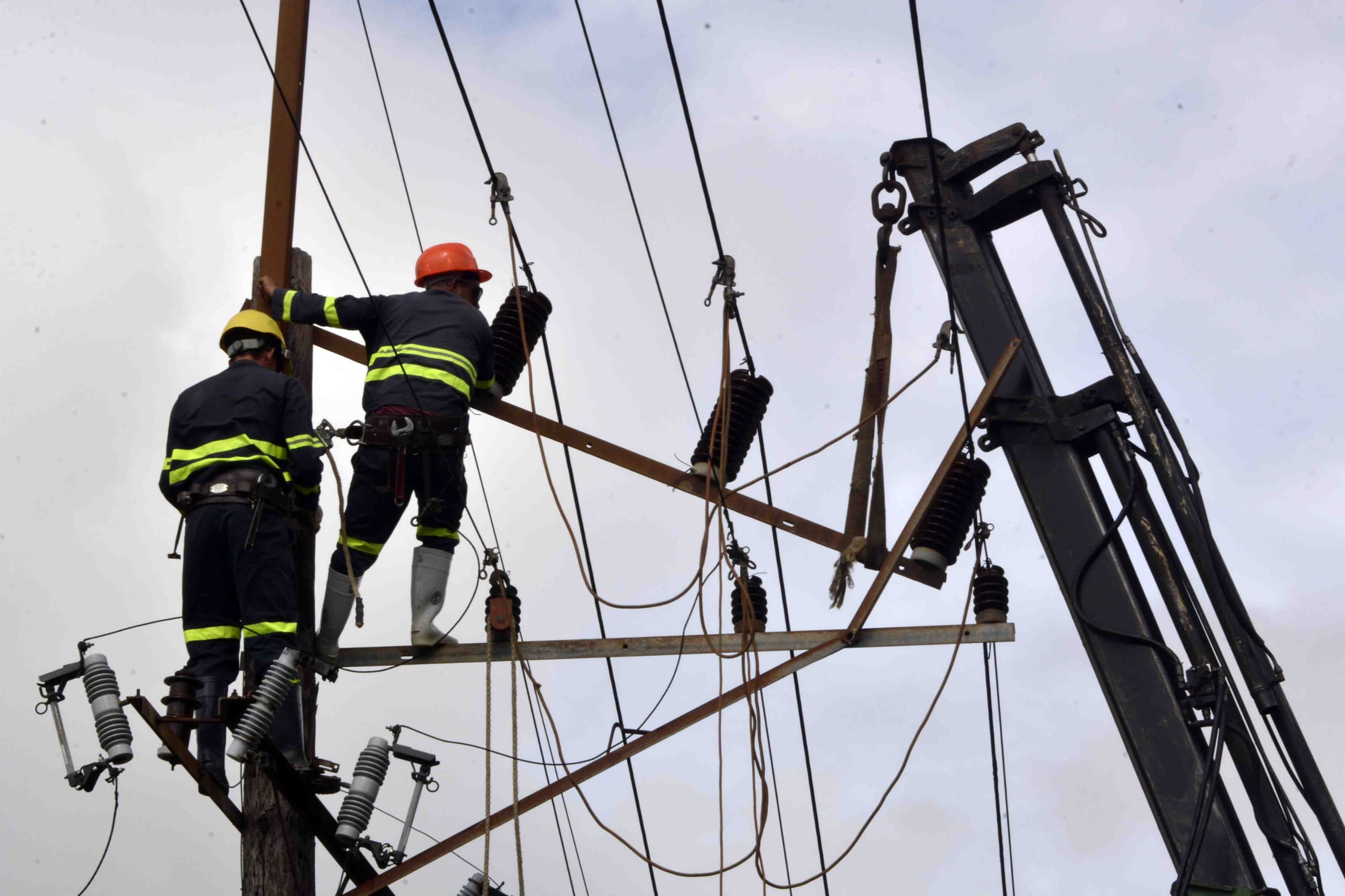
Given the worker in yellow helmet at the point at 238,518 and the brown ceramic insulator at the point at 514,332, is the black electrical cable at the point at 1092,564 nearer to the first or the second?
the brown ceramic insulator at the point at 514,332

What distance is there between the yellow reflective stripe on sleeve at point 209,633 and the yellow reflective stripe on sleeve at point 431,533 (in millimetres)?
963

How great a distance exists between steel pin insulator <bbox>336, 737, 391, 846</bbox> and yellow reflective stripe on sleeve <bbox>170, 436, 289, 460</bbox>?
4.38 feet

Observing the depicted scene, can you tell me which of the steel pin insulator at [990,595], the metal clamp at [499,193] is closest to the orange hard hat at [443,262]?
the metal clamp at [499,193]

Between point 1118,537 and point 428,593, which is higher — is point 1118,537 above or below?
below

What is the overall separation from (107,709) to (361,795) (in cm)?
114

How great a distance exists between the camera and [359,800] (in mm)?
6395

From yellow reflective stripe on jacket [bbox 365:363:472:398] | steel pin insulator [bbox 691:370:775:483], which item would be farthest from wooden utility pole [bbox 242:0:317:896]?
steel pin insulator [bbox 691:370:775:483]

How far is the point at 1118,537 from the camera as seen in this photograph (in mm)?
6684

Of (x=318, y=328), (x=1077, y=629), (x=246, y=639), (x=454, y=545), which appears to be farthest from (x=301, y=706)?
(x=1077, y=629)

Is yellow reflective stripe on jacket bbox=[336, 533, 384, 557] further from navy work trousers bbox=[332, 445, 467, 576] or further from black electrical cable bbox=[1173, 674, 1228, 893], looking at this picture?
black electrical cable bbox=[1173, 674, 1228, 893]

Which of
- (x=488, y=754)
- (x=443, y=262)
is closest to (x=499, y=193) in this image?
(x=443, y=262)

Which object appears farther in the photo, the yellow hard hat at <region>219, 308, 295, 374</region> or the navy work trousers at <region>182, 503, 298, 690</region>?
the yellow hard hat at <region>219, 308, 295, 374</region>

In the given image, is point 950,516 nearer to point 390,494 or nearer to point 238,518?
point 390,494

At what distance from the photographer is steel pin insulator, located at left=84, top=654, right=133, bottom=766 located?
19.0 feet
